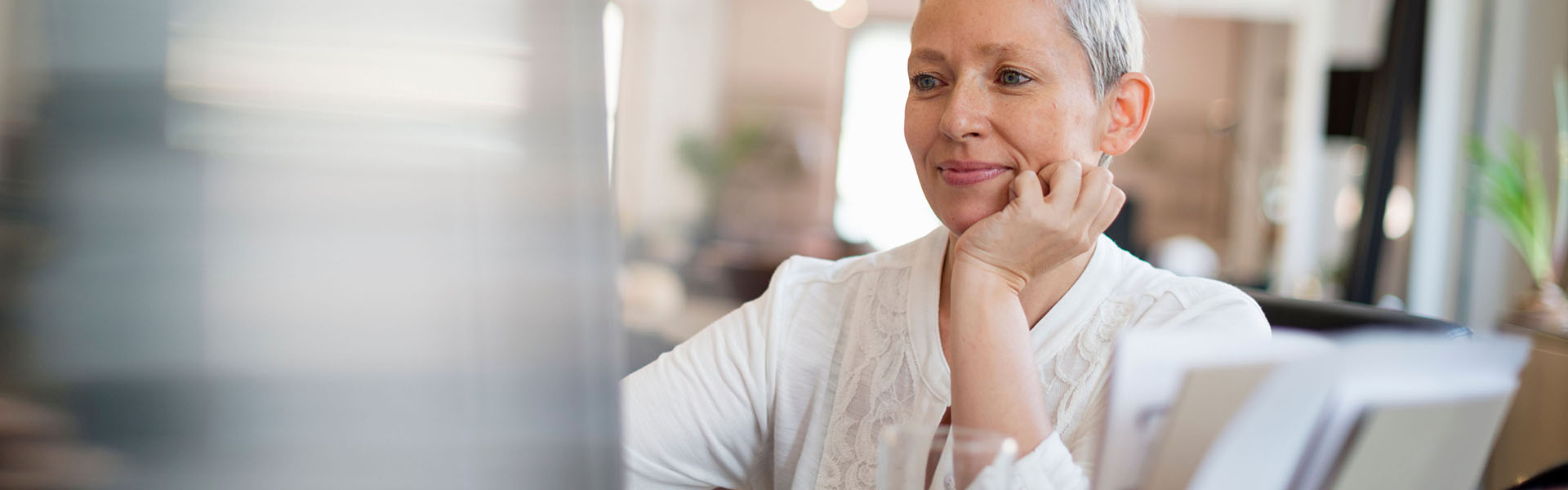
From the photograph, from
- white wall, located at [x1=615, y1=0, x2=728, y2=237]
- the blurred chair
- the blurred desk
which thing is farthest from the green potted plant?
white wall, located at [x1=615, y1=0, x2=728, y2=237]

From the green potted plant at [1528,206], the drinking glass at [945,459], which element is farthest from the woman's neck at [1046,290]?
the green potted plant at [1528,206]

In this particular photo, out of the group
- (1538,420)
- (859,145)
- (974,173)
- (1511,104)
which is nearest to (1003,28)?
(974,173)

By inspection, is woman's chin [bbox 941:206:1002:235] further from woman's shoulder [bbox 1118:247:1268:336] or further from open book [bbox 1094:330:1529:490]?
open book [bbox 1094:330:1529:490]

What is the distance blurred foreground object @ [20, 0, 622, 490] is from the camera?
0.33 metres

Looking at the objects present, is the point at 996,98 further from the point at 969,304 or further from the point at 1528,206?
the point at 1528,206

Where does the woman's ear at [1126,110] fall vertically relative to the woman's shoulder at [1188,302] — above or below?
above

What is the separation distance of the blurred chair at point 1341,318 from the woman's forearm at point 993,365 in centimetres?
59

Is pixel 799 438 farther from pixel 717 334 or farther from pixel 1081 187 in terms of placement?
pixel 1081 187

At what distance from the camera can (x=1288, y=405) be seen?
18.4 inches

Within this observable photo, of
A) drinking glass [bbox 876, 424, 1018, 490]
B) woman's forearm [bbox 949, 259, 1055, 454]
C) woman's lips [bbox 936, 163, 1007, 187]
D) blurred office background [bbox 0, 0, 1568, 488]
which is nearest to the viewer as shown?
blurred office background [bbox 0, 0, 1568, 488]

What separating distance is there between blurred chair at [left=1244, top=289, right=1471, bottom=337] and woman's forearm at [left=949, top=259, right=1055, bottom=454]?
1.93 ft

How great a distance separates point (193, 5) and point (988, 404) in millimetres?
610

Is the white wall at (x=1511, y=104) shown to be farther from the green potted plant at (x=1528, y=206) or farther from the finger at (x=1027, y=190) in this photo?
the finger at (x=1027, y=190)

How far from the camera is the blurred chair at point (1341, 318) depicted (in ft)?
3.80
